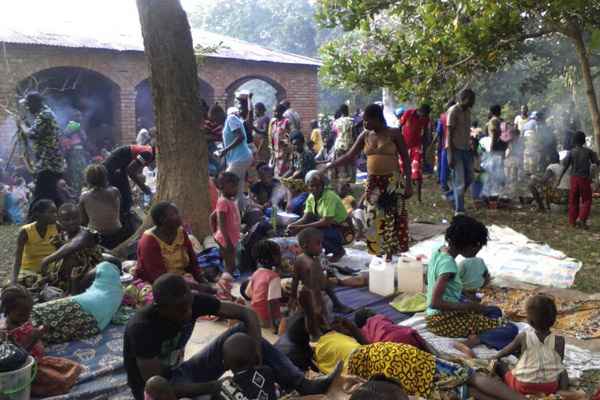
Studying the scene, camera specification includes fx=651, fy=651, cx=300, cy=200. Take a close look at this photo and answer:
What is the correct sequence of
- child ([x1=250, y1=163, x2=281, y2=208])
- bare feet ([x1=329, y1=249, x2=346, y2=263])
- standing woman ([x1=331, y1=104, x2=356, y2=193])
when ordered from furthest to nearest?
standing woman ([x1=331, y1=104, x2=356, y2=193]) → child ([x1=250, y1=163, x2=281, y2=208]) → bare feet ([x1=329, y1=249, x2=346, y2=263])

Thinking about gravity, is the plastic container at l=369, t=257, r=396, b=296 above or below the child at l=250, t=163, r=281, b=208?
below

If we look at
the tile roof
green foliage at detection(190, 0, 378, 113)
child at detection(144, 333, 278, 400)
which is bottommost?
child at detection(144, 333, 278, 400)

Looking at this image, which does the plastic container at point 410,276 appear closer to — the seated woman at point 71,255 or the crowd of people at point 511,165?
the seated woman at point 71,255

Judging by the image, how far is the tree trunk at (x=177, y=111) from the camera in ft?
22.5

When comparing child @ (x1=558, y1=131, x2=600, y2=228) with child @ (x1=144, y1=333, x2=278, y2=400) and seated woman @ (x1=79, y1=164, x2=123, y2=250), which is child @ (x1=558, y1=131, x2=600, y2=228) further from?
child @ (x1=144, y1=333, x2=278, y2=400)

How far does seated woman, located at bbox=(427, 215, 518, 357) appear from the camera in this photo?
13.6 ft

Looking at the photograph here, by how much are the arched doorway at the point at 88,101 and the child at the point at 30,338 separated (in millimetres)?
11197

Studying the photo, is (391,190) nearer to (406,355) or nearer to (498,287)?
(498,287)

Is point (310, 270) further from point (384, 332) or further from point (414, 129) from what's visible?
point (414, 129)

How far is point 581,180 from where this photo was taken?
27.1ft

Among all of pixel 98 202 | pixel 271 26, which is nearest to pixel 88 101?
pixel 98 202

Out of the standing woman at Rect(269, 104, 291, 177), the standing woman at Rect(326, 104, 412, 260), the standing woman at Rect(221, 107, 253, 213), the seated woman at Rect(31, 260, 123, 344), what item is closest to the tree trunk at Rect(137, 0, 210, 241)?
the standing woman at Rect(221, 107, 253, 213)

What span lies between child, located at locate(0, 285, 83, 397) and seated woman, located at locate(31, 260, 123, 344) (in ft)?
1.70

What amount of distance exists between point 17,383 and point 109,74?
A: 11601mm
